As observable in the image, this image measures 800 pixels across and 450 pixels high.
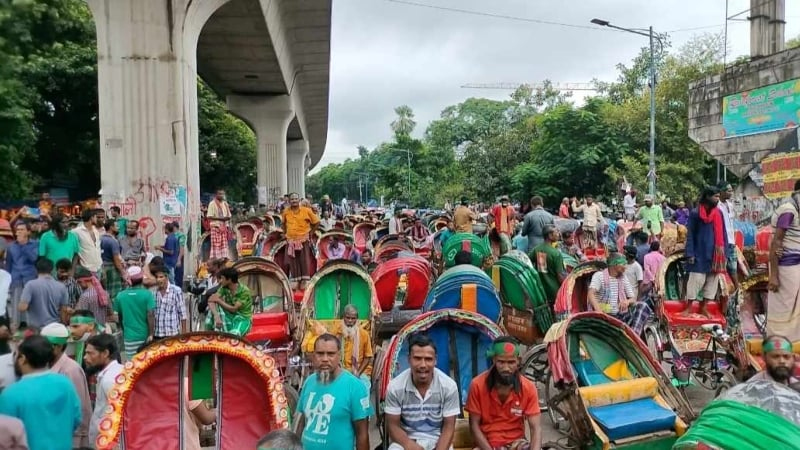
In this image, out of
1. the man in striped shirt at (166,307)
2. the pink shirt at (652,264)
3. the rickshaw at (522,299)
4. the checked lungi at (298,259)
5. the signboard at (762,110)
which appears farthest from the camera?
the signboard at (762,110)

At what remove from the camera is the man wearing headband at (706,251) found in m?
7.32

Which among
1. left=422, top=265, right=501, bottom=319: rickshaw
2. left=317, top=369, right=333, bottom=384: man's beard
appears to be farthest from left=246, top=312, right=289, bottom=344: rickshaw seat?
left=317, top=369, right=333, bottom=384: man's beard

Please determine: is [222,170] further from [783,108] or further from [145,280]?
[145,280]

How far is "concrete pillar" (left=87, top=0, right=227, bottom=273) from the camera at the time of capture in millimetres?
13203

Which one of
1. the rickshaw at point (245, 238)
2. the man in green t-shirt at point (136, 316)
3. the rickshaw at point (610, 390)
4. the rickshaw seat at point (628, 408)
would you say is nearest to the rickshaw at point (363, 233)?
the rickshaw at point (245, 238)

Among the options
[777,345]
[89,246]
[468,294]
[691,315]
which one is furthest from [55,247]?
[777,345]

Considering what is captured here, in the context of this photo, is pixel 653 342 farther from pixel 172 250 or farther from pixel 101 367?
pixel 172 250

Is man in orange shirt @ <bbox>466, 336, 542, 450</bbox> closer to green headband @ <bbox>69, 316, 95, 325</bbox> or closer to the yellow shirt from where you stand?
green headband @ <bbox>69, 316, 95, 325</bbox>

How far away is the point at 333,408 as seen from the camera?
161 inches

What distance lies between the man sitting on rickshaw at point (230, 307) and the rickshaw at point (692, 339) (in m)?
4.10

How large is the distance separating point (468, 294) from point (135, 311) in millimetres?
3491

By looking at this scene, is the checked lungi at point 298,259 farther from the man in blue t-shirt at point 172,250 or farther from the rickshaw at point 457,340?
the rickshaw at point 457,340

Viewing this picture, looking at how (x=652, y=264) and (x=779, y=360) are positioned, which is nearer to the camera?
(x=779, y=360)

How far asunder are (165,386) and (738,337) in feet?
16.8
